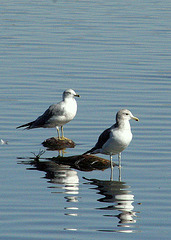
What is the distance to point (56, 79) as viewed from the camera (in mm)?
25719

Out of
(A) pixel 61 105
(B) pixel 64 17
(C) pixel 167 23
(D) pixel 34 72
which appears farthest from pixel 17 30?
(A) pixel 61 105

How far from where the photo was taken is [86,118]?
65.9 feet

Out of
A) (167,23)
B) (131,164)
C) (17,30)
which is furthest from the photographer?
(167,23)

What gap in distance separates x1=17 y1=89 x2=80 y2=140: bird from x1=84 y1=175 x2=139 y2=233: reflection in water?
391cm

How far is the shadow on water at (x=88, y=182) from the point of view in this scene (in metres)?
12.2

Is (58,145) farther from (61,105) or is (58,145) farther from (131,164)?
(131,164)

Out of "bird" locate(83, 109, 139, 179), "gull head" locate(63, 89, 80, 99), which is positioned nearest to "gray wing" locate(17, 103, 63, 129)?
"gull head" locate(63, 89, 80, 99)

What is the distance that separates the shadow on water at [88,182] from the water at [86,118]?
2cm

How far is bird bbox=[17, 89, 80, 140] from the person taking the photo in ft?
59.9

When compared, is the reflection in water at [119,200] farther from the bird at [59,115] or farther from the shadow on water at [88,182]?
the bird at [59,115]

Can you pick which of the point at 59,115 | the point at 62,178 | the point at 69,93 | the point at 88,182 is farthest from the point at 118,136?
the point at 69,93

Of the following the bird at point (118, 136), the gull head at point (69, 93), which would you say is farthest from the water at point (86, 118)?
the gull head at point (69, 93)

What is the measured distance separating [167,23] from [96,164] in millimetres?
26592

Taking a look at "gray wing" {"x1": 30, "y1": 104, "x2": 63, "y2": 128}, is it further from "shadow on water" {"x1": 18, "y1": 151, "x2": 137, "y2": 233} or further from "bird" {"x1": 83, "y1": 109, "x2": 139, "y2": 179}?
"bird" {"x1": 83, "y1": 109, "x2": 139, "y2": 179}
